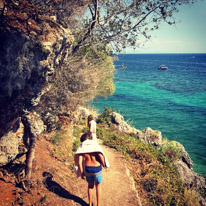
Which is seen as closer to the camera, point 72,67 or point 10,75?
point 10,75

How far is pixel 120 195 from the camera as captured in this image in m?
6.22

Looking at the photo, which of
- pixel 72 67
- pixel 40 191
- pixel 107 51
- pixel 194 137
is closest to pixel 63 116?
pixel 72 67

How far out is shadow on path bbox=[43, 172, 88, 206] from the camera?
5.35 meters

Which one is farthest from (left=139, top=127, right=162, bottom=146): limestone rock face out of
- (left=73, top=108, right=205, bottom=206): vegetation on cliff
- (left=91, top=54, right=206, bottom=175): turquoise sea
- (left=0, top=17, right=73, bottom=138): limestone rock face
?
(left=0, top=17, right=73, bottom=138): limestone rock face

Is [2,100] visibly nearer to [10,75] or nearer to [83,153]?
[10,75]

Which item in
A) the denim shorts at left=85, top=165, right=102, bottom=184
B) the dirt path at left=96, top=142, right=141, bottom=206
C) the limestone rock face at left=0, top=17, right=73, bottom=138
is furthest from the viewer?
the dirt path at left=96, top=142, right=141, bottom=206

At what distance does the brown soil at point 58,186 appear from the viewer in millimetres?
4652

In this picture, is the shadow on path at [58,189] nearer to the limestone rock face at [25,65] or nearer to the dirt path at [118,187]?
the dirt path at [118,187]

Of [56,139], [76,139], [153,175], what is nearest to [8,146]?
[56,139]

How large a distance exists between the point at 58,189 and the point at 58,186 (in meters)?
0.13

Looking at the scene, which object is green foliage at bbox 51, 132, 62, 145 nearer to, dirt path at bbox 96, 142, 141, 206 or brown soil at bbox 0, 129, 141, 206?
brown soil at bbox 0, 129, 141, 206

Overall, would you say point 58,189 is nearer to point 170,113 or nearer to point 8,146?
point 8,146

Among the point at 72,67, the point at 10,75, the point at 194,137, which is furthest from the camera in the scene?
the point at 194,137

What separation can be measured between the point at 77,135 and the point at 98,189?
5.65m
